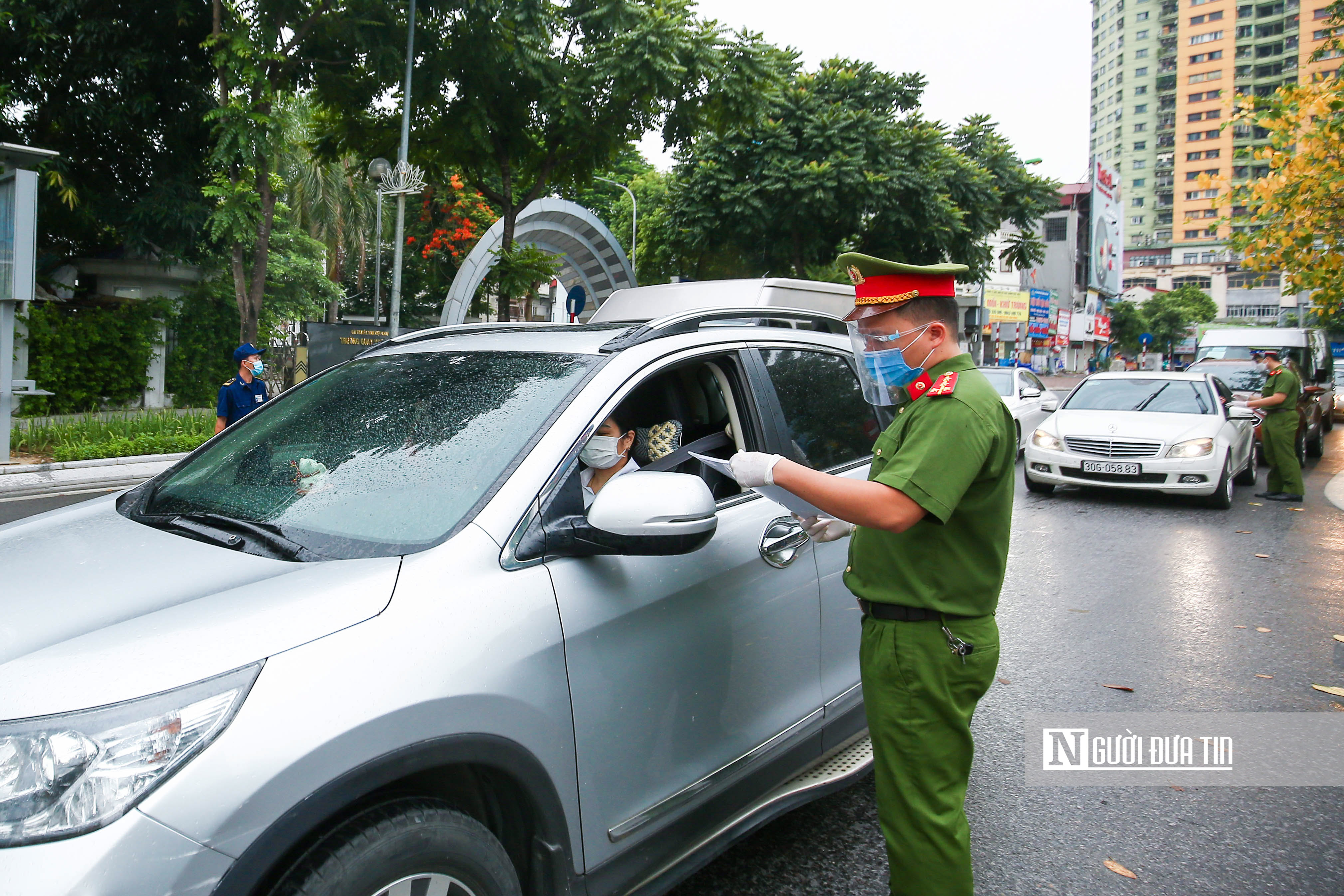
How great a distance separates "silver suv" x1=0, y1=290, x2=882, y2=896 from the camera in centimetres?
146

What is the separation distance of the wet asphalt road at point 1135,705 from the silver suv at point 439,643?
0.39m

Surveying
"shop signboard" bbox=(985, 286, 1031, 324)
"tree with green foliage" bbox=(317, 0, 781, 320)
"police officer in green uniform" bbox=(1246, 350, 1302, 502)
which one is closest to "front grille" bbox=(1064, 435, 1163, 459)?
"police officer in green uniform" bbox=(1246, 350, 1302, 502)

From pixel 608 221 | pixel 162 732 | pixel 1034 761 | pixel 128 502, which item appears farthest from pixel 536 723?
pixel 608 221

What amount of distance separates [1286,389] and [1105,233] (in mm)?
71613

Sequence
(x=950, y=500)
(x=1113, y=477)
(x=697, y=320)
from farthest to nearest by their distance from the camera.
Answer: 1. (x=1113, y=477)
2. (x=697, y=320)
3. (x=950, y=500)

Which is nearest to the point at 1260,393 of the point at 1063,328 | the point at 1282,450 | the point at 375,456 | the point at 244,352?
the point at 1282,450

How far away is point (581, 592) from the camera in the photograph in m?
2.06

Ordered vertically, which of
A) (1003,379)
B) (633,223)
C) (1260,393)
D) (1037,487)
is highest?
(633,223)

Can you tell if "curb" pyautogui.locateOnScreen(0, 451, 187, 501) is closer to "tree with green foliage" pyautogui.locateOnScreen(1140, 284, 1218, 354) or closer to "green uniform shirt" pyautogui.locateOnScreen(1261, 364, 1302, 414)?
"green uniform shirt" pyautogui.locateOnScreen(1261, 364, 1302, 414)

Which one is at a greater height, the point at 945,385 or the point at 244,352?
the point at 244,352

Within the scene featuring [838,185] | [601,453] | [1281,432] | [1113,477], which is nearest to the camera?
[601,453]

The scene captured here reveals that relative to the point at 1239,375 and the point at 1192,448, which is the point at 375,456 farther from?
the point at 1239,375

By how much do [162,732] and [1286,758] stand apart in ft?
13.7

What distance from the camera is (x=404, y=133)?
14.9 metres
